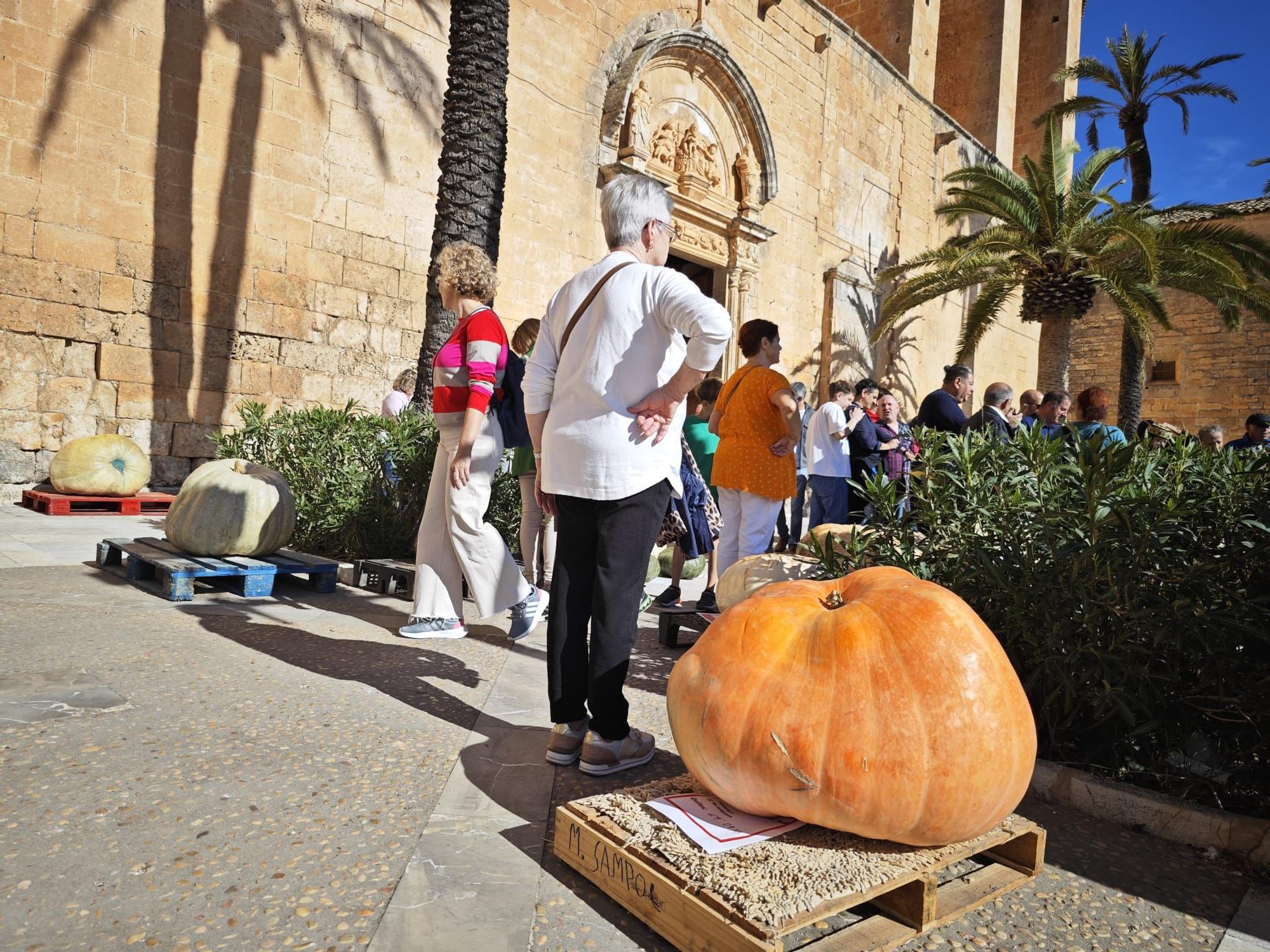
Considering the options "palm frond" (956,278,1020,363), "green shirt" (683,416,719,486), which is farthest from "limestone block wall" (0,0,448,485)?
"palm frond" (956,278,1020,363)

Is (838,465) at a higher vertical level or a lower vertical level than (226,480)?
higher

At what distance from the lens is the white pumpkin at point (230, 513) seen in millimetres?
5234

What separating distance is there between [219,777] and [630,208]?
7.05ft

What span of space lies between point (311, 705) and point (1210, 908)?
2874 mm

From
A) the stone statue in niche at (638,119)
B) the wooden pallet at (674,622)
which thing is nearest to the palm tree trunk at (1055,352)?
the stone statue in niche at (638,119)

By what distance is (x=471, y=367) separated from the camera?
13.3ft

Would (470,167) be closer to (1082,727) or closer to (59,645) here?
(59,645)

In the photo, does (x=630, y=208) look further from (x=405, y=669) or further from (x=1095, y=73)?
(x=1095, y=73)

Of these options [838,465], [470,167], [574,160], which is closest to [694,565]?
[838,465]

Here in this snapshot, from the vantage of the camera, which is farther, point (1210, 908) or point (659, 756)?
point (659, 756)

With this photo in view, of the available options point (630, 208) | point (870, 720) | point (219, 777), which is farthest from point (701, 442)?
point (870, 720)

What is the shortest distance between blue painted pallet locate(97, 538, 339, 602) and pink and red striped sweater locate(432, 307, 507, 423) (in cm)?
168

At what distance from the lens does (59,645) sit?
12.1 feet

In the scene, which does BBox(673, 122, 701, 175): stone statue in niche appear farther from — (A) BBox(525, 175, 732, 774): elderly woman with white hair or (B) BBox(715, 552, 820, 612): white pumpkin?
(A) BBox(525, 175, 732, 774): elderly woman with white hair
